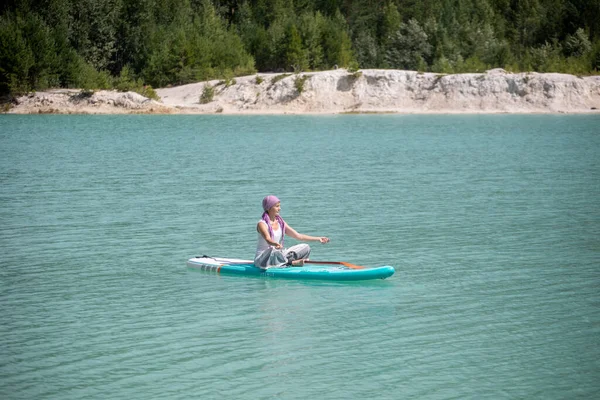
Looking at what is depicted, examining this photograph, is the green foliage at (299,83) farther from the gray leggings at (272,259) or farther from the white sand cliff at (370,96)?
the gray leggings at (272,259)

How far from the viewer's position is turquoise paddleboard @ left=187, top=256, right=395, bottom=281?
1738 cm

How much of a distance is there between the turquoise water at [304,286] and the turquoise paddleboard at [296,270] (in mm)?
175

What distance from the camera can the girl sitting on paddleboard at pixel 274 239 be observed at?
695 inches

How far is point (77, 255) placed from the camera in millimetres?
20234

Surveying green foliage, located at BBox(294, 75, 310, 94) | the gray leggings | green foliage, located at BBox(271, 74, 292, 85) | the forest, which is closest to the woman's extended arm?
the gray leggings

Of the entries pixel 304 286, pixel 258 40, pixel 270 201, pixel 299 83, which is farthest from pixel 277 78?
pixel 304 286

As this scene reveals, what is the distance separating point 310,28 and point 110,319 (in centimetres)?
7751

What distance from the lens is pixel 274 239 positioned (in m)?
18.0

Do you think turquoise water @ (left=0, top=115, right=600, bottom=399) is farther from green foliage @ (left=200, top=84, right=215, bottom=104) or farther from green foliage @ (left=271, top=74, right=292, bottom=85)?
green foliage @ (left=271, top=74, right=292, bottom=85)

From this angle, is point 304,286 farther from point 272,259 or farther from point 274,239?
point 274,239

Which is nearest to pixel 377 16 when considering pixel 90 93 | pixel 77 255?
pixel 90 93

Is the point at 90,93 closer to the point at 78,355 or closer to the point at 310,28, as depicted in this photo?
the point at 310,28

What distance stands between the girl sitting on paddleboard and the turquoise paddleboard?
21 cm

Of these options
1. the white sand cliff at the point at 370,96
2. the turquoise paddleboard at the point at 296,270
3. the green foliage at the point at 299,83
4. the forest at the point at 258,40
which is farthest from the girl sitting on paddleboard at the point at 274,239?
the forest at the point at 258,40
